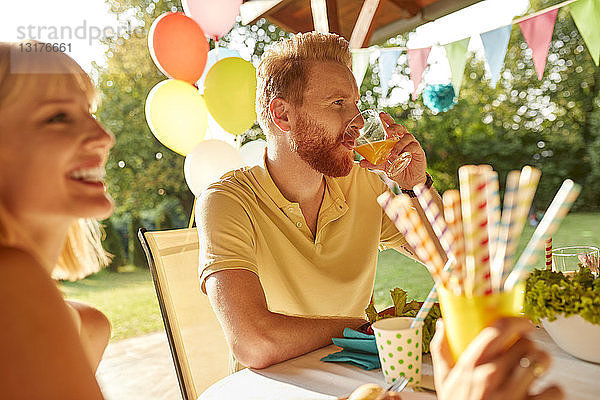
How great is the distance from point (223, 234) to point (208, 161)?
4.18 ft

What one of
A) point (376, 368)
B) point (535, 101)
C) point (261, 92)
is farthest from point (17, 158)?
point (535, 101)

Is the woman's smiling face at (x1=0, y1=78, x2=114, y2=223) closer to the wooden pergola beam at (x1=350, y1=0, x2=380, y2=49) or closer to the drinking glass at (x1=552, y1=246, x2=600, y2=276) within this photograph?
the drinking glass at (x1=552, y1=246, x2=600, y2=276)

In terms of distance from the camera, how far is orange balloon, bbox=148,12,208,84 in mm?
2607

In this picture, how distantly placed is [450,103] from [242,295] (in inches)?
130

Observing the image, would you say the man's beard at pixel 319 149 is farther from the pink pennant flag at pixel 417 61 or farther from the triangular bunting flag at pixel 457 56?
the pink pennant flag at pixel 417 61

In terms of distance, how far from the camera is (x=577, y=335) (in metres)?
0.93

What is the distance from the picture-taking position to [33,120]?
603 mm

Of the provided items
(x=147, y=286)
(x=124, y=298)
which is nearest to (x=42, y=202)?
(x=124, y=298)

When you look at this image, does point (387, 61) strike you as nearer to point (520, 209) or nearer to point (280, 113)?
point (280, 113)

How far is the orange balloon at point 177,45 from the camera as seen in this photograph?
2607mm

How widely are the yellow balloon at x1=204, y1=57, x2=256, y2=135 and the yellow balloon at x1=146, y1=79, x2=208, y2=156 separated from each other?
0.24 ft

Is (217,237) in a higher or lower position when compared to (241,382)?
higher

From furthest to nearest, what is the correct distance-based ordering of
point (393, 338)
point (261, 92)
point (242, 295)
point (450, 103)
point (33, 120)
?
point (450, 103) → point (261, 92) → point (242, 295) → point (393, 338) → point (33, 120)

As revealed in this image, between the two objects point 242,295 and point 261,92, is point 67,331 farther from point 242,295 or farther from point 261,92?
point 261,92
